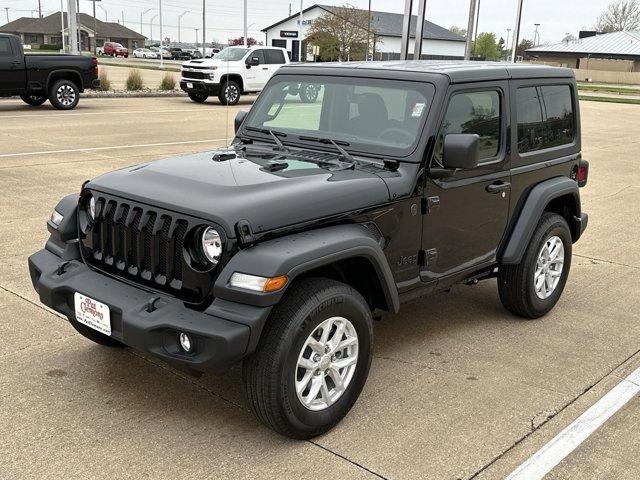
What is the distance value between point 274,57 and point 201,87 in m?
3.14

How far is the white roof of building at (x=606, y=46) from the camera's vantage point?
255 feet

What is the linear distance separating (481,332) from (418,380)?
102cm

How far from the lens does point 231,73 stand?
23125 millimetres

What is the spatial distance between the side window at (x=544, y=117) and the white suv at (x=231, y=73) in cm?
1842

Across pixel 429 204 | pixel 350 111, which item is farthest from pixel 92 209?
pixel 429 204

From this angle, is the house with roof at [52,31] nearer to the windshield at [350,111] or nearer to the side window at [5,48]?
the side window at [5,48]

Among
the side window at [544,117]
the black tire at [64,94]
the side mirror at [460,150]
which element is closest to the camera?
the side mirror at [460,150]

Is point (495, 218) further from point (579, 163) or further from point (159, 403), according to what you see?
point (159, 403)

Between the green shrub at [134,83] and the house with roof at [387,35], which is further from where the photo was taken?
the house with roof at [387,35]

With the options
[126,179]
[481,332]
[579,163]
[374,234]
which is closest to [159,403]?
[126,179]

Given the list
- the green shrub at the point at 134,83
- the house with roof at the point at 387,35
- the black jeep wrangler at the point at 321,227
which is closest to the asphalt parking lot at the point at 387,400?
the black jeep wrangler at the point at 321,227

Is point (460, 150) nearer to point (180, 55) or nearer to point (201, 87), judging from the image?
point (201, 87)

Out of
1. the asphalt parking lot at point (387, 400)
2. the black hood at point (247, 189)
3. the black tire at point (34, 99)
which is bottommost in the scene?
the asphalt parking lot at point (387, 400)

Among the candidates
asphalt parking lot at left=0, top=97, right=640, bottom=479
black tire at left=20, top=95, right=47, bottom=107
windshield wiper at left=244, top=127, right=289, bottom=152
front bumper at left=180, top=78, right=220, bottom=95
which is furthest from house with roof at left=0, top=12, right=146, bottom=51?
asphalt parking lot at left=0, top=97, right=640, bottom=479
